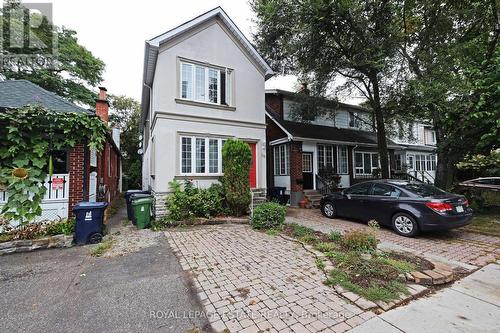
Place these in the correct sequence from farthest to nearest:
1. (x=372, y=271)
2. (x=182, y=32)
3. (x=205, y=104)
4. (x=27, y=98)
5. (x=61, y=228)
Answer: (x=205, y=104) → (x=182, y=32) → (x=27, y=98) → (x=61, y=228) → (x=372, y=271)

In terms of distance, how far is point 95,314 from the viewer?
10.0 ft

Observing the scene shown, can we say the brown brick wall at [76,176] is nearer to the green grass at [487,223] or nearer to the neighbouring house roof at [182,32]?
the neighbouring house roof at [182,32]

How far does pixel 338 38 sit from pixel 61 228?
41.7ft

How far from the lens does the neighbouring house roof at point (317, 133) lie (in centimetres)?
1308

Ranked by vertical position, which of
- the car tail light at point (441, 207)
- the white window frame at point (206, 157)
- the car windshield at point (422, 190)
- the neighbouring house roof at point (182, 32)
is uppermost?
the neighbouring house roof at point (182, 32)

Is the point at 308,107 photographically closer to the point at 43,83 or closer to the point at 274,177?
the point at 274,177

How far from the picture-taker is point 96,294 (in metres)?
3.58

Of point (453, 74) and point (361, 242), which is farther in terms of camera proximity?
point (453, 74)

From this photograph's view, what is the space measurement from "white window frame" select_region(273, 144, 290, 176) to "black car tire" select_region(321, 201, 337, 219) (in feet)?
12.5

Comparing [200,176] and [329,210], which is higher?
[200,176]

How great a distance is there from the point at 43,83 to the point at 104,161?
44.8 feet

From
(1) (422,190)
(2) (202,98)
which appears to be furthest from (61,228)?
(1) (422,190)

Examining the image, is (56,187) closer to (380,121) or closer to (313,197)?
(313,197)

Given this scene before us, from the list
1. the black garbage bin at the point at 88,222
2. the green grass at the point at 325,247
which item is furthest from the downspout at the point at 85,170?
the green grass at the point at 325,247
